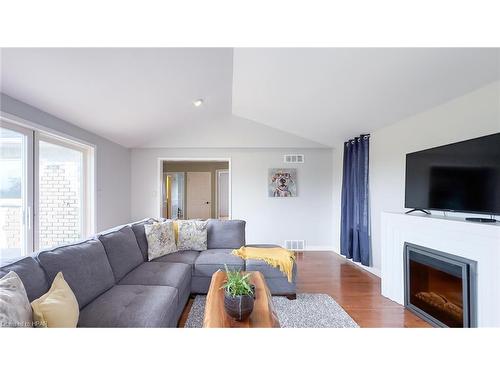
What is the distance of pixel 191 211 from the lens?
700 cm

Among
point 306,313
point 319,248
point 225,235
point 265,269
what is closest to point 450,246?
point 306,313

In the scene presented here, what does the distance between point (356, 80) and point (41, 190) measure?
369 centimetres

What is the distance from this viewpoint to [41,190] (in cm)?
257

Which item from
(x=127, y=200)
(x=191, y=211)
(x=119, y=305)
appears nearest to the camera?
(x=119, y=305)

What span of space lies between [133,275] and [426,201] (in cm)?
292

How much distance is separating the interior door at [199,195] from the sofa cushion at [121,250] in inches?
177

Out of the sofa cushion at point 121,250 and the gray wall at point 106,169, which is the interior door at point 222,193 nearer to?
the gray wall at point 106,169

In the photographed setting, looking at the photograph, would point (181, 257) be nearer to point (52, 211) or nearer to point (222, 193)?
point (52, 211)

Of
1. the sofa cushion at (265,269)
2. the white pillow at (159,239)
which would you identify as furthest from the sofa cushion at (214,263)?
the white pillow at (159,239)

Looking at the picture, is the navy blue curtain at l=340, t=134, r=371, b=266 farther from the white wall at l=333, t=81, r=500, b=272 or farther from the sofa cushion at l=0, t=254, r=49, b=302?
the sofa cushion at l=0, t=254, r=49, b=302
